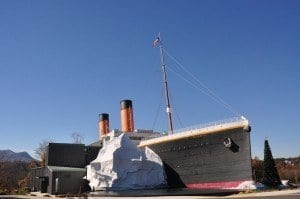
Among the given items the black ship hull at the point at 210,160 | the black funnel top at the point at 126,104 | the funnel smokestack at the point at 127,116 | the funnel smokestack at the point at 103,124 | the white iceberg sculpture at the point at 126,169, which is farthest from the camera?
the funnel smokestack at the point at 103,124

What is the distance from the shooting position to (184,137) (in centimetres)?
4325

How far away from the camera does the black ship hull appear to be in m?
36.8

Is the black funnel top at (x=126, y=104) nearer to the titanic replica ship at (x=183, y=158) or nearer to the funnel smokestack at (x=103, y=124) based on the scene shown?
the titanic replica ship at (x=183, y=158)

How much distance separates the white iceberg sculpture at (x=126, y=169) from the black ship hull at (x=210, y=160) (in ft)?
4.85

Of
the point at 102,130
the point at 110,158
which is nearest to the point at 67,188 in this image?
the point at 110,158

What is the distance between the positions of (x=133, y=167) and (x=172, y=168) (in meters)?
4.69

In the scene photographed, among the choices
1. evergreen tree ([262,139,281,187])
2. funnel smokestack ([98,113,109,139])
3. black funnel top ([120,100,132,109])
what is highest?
black funnel top ([120,100,132,109])

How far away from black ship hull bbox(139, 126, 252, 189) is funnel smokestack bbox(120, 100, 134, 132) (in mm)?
12510

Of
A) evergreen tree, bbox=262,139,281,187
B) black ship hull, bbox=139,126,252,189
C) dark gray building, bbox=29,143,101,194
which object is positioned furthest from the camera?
dark gray building, bbox=29,143,101,194

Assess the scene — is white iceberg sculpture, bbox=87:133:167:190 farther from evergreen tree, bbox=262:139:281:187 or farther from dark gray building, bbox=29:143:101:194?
evergreen tree, bbox=262:139:281:187

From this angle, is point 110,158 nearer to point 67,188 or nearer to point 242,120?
point 67,188

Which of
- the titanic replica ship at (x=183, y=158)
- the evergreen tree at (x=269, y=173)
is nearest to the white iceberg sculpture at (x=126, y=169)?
the titanic replica ship at (x=183, y=158)

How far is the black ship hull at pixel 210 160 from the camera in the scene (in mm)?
36750

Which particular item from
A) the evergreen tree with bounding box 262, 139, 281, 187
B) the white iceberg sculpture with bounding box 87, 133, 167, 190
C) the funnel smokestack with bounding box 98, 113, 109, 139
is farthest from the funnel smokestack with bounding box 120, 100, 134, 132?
the evergreen tree with bounding box 262, 139, 281, 187
